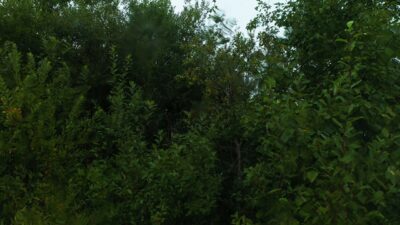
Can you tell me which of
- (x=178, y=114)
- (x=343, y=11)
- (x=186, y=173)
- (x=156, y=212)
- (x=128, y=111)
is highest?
(x=343, y=11)

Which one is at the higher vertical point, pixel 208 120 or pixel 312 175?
pixel 208 120

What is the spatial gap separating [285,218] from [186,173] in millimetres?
2119

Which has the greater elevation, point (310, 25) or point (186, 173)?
point (310, 25)

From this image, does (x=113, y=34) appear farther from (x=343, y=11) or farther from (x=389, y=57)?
(x=389, y=57)

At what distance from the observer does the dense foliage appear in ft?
13.1

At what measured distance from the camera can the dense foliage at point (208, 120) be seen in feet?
13.1

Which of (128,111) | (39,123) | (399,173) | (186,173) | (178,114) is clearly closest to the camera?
(399,173)

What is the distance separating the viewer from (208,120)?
7.45 metres

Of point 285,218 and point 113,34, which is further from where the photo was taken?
point 113,34

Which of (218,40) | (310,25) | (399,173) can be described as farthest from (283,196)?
(218,40)

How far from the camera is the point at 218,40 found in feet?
28.5

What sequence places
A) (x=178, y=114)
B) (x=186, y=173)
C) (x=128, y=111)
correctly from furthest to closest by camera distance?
(x=178, y=114), (x=128, y=111), (x=186, y=173)

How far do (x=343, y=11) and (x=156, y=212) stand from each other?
10.5 ft

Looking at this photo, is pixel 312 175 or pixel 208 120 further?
pixel 208 120
